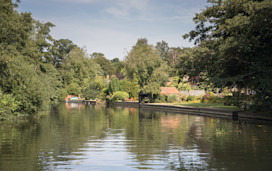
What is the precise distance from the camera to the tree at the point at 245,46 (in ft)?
79.8

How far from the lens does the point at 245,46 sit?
81.6ft

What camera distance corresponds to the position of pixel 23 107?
110ft

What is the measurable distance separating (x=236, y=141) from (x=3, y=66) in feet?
58.3

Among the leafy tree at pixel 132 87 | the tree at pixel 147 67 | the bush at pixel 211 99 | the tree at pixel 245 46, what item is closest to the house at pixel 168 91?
the tree at pixel 147 67

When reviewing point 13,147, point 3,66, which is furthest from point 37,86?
point 13,147

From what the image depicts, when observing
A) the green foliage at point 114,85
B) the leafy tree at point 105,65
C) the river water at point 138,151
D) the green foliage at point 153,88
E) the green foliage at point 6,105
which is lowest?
the river water at point 138,151

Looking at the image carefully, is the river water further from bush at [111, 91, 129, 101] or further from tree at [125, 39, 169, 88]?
bush at [111, 91, 129, 101]

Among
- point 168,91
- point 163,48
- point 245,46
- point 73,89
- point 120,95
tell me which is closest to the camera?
point 245,46

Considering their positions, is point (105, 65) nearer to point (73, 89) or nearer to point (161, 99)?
point (73, 89)

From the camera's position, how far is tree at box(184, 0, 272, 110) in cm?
2431

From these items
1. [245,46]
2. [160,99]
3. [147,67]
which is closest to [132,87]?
[147,67]

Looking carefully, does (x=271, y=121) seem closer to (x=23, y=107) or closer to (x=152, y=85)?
(x=23, y=107)

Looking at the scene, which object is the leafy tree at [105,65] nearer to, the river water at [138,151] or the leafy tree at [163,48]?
the leafy tree at [163,48]

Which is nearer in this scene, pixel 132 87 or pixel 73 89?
pixel 132 87
